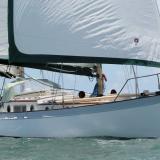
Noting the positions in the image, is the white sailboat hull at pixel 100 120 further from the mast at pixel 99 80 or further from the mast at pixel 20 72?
the mast at pixel 20 72

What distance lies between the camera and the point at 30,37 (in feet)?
67.1

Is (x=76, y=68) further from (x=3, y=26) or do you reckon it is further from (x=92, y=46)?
(x=92, y=46)

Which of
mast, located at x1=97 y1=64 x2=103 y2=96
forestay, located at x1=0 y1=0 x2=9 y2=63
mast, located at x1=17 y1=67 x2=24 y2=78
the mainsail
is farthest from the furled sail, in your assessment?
mast, located at x1=17 y1=67 x2=24 y2=78

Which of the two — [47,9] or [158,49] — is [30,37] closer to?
[47,9]

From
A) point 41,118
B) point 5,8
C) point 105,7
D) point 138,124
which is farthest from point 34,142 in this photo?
point 5,8

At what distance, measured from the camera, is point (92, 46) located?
65.4ft

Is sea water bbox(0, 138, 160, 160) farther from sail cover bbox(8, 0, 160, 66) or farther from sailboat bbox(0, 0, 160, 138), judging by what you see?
sail cover bbox(8, 0, 160, 66)

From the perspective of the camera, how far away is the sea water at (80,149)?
54.1 feet

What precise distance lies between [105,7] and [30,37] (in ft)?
7.79

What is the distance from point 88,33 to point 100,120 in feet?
8.30

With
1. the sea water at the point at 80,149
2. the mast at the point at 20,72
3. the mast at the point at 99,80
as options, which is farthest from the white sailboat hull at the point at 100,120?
the mast at the point at 20,72

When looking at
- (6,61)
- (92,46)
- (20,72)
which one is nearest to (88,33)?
(92,46)

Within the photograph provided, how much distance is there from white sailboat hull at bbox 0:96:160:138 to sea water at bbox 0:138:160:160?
0.32 metres

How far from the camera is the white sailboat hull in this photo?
19.6m
